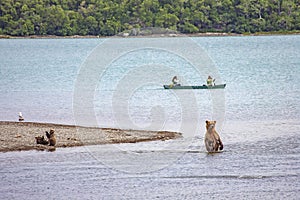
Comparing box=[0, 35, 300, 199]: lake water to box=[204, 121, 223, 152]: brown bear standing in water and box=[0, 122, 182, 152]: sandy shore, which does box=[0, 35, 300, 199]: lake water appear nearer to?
box=[204, 121, 223, 152]: brown bear standing in water

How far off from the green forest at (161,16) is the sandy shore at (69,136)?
143262 mm

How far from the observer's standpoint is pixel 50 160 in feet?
91.4

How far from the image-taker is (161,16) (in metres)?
180

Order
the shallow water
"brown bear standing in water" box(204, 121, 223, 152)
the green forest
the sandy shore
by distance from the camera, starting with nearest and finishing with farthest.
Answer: the shallow water < "brown bear standing in water" box(204, 121, 223, 152) < the sandy shore < the green forest

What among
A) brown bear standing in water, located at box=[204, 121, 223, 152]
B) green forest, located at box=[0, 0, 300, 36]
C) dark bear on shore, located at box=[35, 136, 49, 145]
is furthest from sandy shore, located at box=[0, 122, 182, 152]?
green forest, located at box=[0, 0, 300, 36]

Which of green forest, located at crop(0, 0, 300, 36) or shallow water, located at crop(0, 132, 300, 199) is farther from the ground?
green forest, located at crop(0, 0, 300, 36)

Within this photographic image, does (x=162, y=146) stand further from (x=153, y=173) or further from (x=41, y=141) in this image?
(x=41, y=141)

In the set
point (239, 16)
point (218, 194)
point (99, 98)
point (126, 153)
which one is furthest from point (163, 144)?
point (239, 16)

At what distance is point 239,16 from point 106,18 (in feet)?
101

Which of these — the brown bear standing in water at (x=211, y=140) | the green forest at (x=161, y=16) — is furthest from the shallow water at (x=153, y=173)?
the green forest at (x=161, y=16)

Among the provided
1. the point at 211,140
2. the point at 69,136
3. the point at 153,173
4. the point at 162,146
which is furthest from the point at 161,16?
the point at 153,173

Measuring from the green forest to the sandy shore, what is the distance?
143m

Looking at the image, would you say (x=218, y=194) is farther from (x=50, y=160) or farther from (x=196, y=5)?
(x=196, y=5)

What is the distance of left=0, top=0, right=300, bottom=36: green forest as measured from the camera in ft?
602
